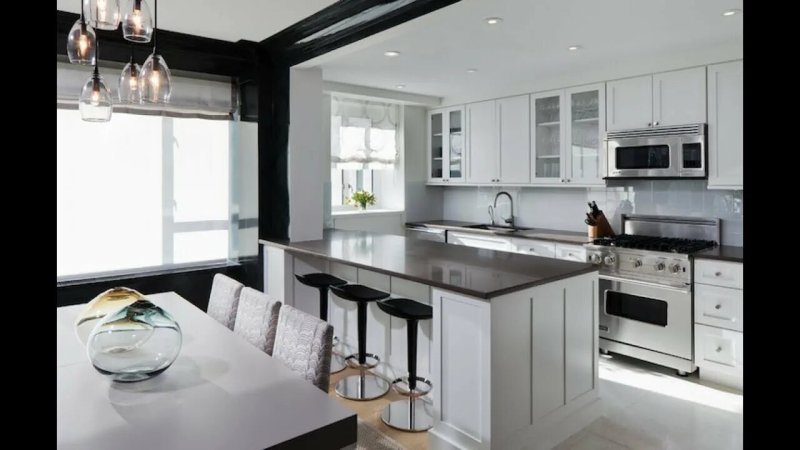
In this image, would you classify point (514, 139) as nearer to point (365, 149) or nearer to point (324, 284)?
point (365, 149)

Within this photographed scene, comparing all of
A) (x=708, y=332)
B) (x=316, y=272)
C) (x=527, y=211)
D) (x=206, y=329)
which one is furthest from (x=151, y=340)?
(x=527, y=211)

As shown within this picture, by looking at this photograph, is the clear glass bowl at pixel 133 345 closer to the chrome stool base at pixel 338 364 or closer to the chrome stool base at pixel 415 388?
the chrome stool base at pixel 415 388

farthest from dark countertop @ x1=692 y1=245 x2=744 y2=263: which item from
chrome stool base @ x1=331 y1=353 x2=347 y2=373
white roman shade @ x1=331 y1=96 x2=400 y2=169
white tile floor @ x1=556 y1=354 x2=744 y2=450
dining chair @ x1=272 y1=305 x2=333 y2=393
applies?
white roman shade @ x1=331 y1=96 x2=400 y2=169

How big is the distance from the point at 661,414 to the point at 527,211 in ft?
8.43

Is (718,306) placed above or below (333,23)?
below

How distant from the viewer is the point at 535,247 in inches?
178

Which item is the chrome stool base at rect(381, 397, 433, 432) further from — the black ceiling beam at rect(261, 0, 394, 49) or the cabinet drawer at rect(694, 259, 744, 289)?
the black ceiling beam at rect(261, 0, 394, 49)

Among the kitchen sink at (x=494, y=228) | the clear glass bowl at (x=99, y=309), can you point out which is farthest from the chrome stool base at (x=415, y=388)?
the kitchen sink at (x=494, y=228)

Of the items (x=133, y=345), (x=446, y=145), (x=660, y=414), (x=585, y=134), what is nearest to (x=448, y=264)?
(x=660, y=414)

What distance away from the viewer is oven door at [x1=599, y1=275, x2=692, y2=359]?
346 centimetres

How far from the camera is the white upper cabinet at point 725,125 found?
346 centimetres

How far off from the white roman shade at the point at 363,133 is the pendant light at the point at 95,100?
10.0 feet

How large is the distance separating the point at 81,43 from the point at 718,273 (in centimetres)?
363

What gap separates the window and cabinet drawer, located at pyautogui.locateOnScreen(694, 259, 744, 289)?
3070 mm
